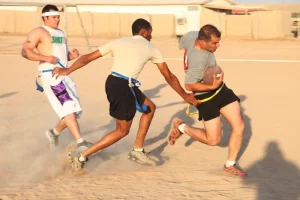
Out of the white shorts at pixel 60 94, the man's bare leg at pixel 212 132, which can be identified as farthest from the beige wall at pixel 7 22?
the man's bare leg at pixel 212 132

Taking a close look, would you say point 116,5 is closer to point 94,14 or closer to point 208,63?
point 94,14

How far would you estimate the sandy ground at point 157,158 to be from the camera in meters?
5.23

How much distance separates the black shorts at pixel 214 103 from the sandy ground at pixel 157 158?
63cm

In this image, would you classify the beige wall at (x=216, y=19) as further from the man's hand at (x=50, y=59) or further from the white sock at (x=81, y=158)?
the white sock at (x=81, y=158)

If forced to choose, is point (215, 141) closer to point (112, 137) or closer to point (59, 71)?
point (112, 137)

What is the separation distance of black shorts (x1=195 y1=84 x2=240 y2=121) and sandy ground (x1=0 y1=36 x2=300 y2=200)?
63 cm

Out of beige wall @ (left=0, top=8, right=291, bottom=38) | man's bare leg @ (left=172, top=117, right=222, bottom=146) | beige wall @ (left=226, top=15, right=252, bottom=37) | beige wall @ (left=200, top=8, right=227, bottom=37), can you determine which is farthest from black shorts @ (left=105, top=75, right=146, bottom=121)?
beige wall @ (left=226, top=15, right=252, bottom=37)

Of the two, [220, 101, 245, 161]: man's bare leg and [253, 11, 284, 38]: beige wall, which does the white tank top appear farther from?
[253, 11, 284, 38]: beige wall

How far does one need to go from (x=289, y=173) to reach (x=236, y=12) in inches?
1765

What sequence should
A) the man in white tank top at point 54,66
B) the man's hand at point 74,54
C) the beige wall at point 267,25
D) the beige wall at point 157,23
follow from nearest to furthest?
the man in white tank top at point 54,66, the man's hand at point 74,54, the beige wall at point 267,25, the beige wall at point 157,23

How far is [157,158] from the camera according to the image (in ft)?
22.1

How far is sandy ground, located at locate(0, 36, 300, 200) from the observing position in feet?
17.2

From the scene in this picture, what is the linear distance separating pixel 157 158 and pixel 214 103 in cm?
118

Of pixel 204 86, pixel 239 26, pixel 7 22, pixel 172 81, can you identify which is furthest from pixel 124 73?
pixel 7 22
